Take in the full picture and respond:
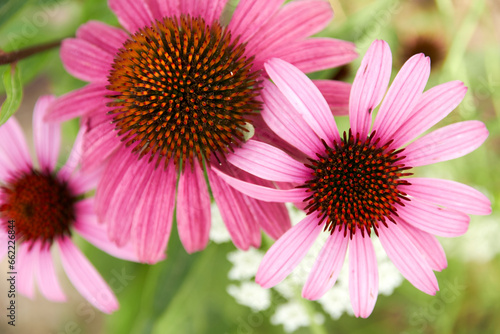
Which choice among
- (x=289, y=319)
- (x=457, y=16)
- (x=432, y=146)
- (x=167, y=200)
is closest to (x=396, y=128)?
(x=432, y=146)

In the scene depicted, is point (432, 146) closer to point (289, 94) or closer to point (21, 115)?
point (289, 94)

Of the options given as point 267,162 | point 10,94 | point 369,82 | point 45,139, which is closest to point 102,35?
point 10,94

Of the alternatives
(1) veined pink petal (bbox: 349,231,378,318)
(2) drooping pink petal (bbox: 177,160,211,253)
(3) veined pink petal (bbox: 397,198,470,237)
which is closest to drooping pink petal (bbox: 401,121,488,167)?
(3) veined pink petal (bbox: 397,198,470,237)

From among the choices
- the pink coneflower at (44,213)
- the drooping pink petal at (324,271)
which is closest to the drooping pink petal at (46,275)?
the pink coneflower at (44,213)

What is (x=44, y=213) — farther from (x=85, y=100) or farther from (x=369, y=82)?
(x=369, y=82)

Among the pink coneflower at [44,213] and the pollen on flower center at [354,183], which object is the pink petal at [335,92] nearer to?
the pollen on flower center at [354,183]
